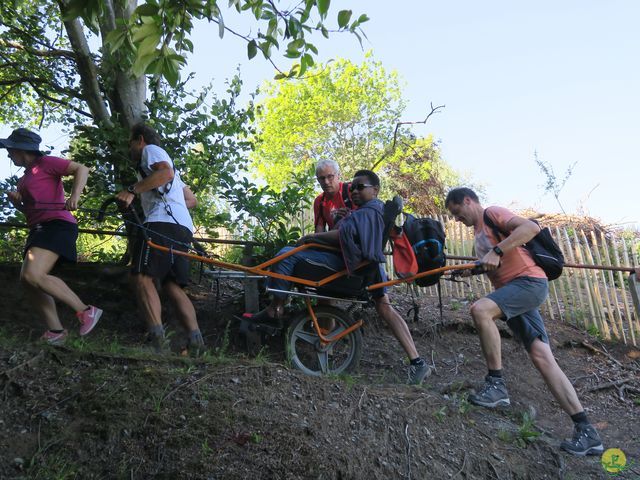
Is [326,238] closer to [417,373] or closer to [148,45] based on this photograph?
[417,373]

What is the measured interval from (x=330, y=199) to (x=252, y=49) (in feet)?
5.69

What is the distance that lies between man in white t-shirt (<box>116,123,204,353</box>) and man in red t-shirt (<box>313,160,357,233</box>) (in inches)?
49.0

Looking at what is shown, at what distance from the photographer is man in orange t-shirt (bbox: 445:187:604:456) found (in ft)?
15.0

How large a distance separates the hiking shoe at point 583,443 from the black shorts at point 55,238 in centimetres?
410

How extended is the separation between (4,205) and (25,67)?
239 centimetres

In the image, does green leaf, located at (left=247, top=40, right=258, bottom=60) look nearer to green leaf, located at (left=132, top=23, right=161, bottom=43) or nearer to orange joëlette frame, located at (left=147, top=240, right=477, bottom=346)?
green leaf, located at (left=132, top=23, right=161, bottom=43)

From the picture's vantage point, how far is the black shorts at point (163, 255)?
480 cm

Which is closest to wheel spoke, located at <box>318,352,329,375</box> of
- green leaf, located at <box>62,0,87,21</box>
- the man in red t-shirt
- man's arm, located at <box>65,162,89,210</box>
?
the man in red t-shirt

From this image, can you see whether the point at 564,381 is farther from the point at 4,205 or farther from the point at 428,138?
the point at 428,138

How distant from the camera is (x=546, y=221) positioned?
14.3 meters

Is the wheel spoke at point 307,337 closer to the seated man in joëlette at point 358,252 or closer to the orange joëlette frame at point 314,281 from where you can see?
the orange joëlette frame at point 314,281

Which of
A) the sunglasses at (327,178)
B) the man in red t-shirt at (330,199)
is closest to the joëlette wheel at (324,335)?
the man in red t-shirt at (330,199)

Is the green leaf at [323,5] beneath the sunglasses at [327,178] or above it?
above

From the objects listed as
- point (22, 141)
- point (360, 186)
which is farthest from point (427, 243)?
point (22, 141)
